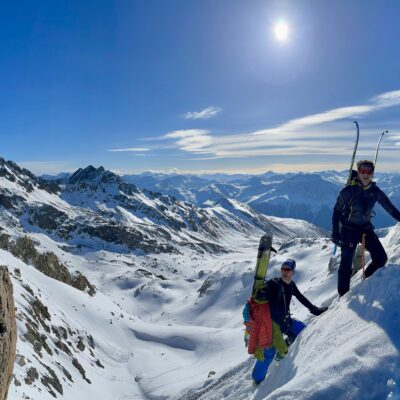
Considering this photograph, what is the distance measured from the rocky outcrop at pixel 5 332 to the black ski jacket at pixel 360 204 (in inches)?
364

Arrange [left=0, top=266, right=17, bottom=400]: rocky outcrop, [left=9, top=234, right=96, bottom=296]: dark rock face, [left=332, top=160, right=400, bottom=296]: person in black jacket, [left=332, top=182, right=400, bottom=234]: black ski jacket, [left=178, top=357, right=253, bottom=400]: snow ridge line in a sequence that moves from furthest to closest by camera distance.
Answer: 1. [left=9, top=234, right=96, bottom=296]: dark rock face
2. [left=178, top=357, right=253, bottom=400]: snow ridge line
3. [left=332, top=182, right=400, bottom=234]: black ski jacket
4. [left=332, top=160, right=400, bottom=296]: person in black jacket
5. [left=0, top=266, right=17, bottom=400]: rocky outcrop

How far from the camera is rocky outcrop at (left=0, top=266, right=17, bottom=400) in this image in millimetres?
8938

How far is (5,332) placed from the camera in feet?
29.7

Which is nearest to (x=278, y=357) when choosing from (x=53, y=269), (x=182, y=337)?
(x=182, y=337)

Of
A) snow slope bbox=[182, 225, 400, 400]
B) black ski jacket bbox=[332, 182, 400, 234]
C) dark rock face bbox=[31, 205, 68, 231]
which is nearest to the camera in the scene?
snow slope bbox=[182, 225, 400, 400]

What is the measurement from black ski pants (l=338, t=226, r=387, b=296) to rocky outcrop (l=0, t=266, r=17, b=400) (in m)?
9.15

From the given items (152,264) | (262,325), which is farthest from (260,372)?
(152,264)

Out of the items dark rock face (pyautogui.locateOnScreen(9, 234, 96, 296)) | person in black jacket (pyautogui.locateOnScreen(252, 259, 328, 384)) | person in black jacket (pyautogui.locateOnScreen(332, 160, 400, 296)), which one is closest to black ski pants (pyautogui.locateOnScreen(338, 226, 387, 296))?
person in black jacket (pyautogui.locateOnScreen(332, 160, 400, 296))

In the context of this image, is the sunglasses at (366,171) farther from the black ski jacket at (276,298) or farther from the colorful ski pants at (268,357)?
the colorful ski pants at (268,357)

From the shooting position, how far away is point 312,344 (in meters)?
9.02

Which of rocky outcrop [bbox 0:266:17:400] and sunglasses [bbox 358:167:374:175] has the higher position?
sunglasses [bbox 358:167:374:175]

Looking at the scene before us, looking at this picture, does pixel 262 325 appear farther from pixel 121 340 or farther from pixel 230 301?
pixel 230 301

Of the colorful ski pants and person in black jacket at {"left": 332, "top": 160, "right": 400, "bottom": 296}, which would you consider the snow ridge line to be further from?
person in black jacket at {"left": 332, "top": 160, "right": 400, "bottom": 296}

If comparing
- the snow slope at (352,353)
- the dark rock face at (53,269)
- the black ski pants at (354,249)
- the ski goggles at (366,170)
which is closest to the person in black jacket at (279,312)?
the snow slope at (352,353)
